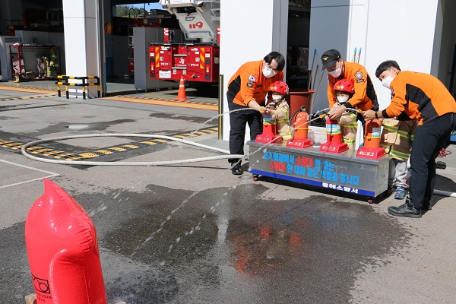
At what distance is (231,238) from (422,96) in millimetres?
2529

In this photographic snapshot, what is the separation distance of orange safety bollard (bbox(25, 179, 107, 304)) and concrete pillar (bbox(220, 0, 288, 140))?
6.07m

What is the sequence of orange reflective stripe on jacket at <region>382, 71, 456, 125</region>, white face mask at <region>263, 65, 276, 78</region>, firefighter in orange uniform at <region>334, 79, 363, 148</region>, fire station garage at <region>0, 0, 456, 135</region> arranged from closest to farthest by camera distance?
orange reflective stripe on jacket at <region>382, 71, 456, 125</region> < firefighter in orange uniform at <region>334, 79, 363, 148</region> < white face mask at <region>263, 65, 276, 78</region> < fire station garage at <region>0, 0, 456, 135</region>

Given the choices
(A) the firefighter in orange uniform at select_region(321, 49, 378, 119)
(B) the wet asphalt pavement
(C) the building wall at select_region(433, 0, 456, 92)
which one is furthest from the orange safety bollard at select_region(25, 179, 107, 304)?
(C) the building wall at select_region(433, 0, 456, 92)

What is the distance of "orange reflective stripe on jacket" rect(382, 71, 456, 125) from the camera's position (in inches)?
195

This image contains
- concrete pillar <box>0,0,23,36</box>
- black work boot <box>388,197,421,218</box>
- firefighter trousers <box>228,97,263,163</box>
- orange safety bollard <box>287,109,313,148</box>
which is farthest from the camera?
concrete pillar <box>0,0,23,36</box>

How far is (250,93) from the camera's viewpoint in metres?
6.41

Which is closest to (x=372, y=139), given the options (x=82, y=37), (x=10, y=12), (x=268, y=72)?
(x=268, y=72)

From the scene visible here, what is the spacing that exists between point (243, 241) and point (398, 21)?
513cm

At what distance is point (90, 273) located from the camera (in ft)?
9.34

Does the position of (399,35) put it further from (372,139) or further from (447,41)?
(372,139)

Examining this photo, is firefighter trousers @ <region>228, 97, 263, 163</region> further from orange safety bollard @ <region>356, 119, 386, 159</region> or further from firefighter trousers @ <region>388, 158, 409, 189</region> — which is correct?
firefighter trousers @ <region>388, 158, 409, 189</region>

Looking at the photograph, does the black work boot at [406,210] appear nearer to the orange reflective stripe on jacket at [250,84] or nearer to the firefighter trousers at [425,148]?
the firefighter trousers at [425,148]

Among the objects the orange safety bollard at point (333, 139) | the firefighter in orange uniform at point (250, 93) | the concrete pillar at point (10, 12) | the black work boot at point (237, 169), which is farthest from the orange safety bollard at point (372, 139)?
the concrete pillar at point (10, 12)

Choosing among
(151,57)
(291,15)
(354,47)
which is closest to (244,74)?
(354,47)
